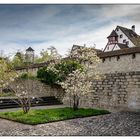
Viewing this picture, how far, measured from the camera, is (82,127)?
241 inches

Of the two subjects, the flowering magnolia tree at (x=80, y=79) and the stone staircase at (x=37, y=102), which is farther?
the stone staircase at (x=37, y=102)

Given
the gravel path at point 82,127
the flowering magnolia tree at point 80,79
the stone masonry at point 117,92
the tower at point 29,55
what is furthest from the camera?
the tower at point 29,55

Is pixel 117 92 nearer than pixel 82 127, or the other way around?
pixel 82 127

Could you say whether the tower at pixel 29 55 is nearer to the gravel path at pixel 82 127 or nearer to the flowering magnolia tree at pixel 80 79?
the flowering magnolia tree at pixel 80 79

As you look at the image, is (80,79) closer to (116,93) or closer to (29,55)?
(116,93)

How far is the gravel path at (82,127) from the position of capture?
18.2 feet

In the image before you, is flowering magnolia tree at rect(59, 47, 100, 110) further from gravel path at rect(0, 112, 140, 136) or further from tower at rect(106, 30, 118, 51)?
tower at rect(106, 30, 118, 51)

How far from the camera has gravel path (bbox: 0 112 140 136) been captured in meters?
5.54

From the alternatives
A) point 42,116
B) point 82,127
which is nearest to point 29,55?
point 42,116

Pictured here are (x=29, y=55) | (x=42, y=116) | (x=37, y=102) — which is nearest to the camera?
(x=42, y=116)

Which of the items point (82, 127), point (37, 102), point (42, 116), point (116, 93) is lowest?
point (82, 127)

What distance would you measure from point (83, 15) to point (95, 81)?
8.03ft

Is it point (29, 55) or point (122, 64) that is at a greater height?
point (29, 55)

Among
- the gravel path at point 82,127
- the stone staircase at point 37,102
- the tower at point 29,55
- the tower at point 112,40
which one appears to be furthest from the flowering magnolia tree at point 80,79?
the tower at point 112,40
